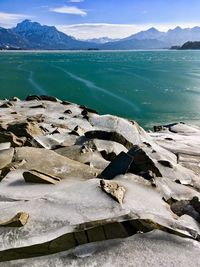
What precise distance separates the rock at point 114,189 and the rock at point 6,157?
413 centimetres

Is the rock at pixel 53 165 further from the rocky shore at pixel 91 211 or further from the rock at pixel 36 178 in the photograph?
the rock at pixel 36 178

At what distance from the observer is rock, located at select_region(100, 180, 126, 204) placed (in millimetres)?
10583

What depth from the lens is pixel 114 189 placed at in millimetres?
10914

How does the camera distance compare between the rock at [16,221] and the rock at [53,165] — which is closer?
the rock at [16,221]

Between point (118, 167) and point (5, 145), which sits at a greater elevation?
point (118, 167)

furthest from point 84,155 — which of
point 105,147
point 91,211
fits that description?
point 91,211

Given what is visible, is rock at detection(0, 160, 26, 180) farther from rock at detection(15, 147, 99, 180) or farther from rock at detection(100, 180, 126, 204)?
rock at detection(100, 180, 126, 204)

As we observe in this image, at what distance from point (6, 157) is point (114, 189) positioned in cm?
509

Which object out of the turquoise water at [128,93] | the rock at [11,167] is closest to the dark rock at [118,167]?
the rock at [11,167]

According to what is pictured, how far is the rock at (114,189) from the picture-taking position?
417 inches

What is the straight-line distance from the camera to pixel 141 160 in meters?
14.8

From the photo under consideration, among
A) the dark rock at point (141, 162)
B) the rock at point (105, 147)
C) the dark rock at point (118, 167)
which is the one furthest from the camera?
the rock at point (105, 147)

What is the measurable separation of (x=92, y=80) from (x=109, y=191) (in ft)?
231

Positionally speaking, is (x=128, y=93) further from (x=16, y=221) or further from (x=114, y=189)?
(x=16, y=221)
